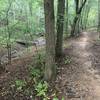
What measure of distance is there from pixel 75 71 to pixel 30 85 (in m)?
2.52

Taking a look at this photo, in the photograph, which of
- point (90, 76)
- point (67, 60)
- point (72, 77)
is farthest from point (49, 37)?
point (67, 60)

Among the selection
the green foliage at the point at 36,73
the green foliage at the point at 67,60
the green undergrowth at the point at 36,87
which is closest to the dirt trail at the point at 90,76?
the green foliage at the point at 67,60

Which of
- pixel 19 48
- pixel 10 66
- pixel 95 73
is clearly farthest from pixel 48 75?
pixel 19 48

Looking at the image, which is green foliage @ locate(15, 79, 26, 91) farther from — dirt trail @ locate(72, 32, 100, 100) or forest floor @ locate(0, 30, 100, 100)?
dirt trail @ locate(72, 32, 100, 100)

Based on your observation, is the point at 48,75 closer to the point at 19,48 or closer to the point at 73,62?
the point at 73,62

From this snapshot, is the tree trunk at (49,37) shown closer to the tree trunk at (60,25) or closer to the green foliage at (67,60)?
the green foliage at (67,60)

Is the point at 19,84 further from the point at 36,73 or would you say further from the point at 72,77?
the point at 72,77

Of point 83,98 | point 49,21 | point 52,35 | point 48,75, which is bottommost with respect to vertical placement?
point 83,98

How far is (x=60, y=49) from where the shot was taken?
34.8 feet

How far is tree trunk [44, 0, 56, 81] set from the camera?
23.9 feet

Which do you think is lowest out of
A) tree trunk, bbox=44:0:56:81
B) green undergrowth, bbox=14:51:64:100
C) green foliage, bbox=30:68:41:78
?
green undergrowth, bbox=14:51:64:100

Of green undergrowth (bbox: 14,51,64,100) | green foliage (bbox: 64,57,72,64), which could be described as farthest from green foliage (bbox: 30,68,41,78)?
green foliage (bbox: 64,57,72,64)

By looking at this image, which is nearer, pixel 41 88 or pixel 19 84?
pixel 41 88

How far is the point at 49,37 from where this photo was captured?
766cm
